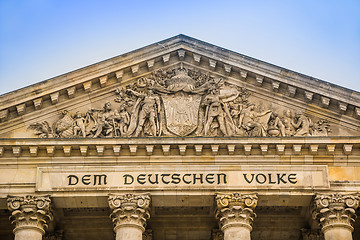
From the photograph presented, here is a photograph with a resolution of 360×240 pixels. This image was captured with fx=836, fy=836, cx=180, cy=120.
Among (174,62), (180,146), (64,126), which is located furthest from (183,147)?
(64,126)

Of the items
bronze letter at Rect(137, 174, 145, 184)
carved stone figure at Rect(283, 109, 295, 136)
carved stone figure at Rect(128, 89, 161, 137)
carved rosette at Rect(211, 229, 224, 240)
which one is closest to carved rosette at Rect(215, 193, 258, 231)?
carved rosette at Rect(211, 229, 224, 240)

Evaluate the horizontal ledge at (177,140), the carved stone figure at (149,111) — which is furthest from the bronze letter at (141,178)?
the carved stone figure at (149,111)

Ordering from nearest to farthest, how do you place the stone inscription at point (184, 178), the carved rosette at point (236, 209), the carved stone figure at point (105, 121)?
the carved rosette at point (236, 209)
the stone inscription at point (184, 178)
the carved stone figure at point (105, 121)

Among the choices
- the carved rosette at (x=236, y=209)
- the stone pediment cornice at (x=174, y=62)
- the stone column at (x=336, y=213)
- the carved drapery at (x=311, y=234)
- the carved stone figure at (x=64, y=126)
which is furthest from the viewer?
the carved drapery at (x=311, y=234)

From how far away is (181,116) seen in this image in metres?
29.9

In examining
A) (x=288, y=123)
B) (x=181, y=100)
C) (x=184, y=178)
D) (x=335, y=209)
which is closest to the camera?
(x=335, y=209)

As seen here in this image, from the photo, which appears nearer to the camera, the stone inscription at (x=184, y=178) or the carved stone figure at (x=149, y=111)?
the stone inscription at (x=184, y=178)

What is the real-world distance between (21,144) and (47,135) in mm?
1159

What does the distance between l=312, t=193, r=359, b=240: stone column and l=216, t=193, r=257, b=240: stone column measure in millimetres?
2241

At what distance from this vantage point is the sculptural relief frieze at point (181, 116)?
97.4ft

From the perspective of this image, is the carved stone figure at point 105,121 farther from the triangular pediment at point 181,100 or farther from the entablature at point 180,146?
the entablature at point 180,146

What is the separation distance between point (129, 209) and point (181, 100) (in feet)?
15.5

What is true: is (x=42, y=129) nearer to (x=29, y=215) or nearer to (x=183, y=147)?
(x=29, y=215)

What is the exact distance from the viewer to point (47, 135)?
29766mm
